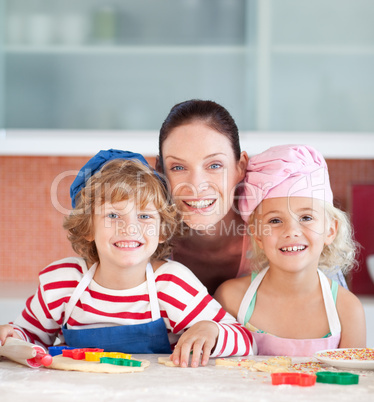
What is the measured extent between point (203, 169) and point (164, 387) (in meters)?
0.57

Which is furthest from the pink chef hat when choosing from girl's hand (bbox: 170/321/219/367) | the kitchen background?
the kitchen background

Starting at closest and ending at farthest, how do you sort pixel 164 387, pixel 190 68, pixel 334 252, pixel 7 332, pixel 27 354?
1. pixel 164 387
2. pixel 27 354
3. pixel 7 332
4. pixel 334 252
5. pixel 190 68

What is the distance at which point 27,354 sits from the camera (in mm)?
918

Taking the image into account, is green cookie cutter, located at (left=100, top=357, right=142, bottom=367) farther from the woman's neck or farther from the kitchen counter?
the woman's neck

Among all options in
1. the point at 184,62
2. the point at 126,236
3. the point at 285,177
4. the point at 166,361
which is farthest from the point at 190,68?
the point at 166,361

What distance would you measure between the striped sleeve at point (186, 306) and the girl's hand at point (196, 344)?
0.05 m

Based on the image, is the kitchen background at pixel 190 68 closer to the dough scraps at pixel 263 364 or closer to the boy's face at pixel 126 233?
the boy's face at pixel 126 233

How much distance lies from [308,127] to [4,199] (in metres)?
1.25

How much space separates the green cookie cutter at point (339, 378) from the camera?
0.83 metres

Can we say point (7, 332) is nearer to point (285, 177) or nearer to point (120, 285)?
point (120, 285)

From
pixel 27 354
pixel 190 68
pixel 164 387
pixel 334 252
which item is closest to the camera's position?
pixel 164 387

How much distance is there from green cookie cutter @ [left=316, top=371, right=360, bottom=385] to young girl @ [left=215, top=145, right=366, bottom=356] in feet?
1.09

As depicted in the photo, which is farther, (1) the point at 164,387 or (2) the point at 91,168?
(2) the point at 91,168

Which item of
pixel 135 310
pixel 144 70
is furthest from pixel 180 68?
pixel 135 310
